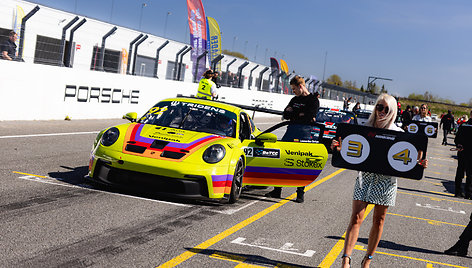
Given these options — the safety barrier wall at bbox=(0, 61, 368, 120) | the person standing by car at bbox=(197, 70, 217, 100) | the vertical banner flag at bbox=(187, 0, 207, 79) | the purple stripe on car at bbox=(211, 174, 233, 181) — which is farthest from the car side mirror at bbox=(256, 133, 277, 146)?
the vertical banner flag at bbox=(187, 0, 207, 79)

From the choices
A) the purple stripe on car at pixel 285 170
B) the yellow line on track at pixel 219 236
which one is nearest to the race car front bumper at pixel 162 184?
the yellow line on track at pixel 219 236

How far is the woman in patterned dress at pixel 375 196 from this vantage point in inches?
190

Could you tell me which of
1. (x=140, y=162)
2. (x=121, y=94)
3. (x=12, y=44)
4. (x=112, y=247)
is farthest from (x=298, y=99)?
(x=121, y=94)

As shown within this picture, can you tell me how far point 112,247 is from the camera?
15.9ft

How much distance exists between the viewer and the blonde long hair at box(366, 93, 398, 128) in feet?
16.3

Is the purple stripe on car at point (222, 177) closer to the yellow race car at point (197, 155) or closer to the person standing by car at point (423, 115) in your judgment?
the yellow race car at point (197, 155)

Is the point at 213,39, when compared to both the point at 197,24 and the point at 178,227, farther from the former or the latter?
the point at 178,227

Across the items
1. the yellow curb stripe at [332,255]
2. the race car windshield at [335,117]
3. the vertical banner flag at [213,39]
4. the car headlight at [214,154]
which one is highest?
the vertical banner flag at [213,39]

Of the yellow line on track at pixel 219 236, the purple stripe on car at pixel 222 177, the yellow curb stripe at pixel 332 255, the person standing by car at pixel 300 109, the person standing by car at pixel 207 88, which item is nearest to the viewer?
the yellow line on track at pixel 219 236

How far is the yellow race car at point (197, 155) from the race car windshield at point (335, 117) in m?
9.29

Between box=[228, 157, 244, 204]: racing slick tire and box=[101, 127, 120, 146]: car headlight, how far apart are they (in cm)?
154

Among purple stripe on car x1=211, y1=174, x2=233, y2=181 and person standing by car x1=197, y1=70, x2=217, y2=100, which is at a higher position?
person standing by car x1=197, y1=70, x2=217, y2=100

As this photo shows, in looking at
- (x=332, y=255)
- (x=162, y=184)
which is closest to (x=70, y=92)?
(x=162, y=184)

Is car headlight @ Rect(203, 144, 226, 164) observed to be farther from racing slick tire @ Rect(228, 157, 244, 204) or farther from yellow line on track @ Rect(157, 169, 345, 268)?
yellow line on track @ Rect(157, 169, 345, 268)
